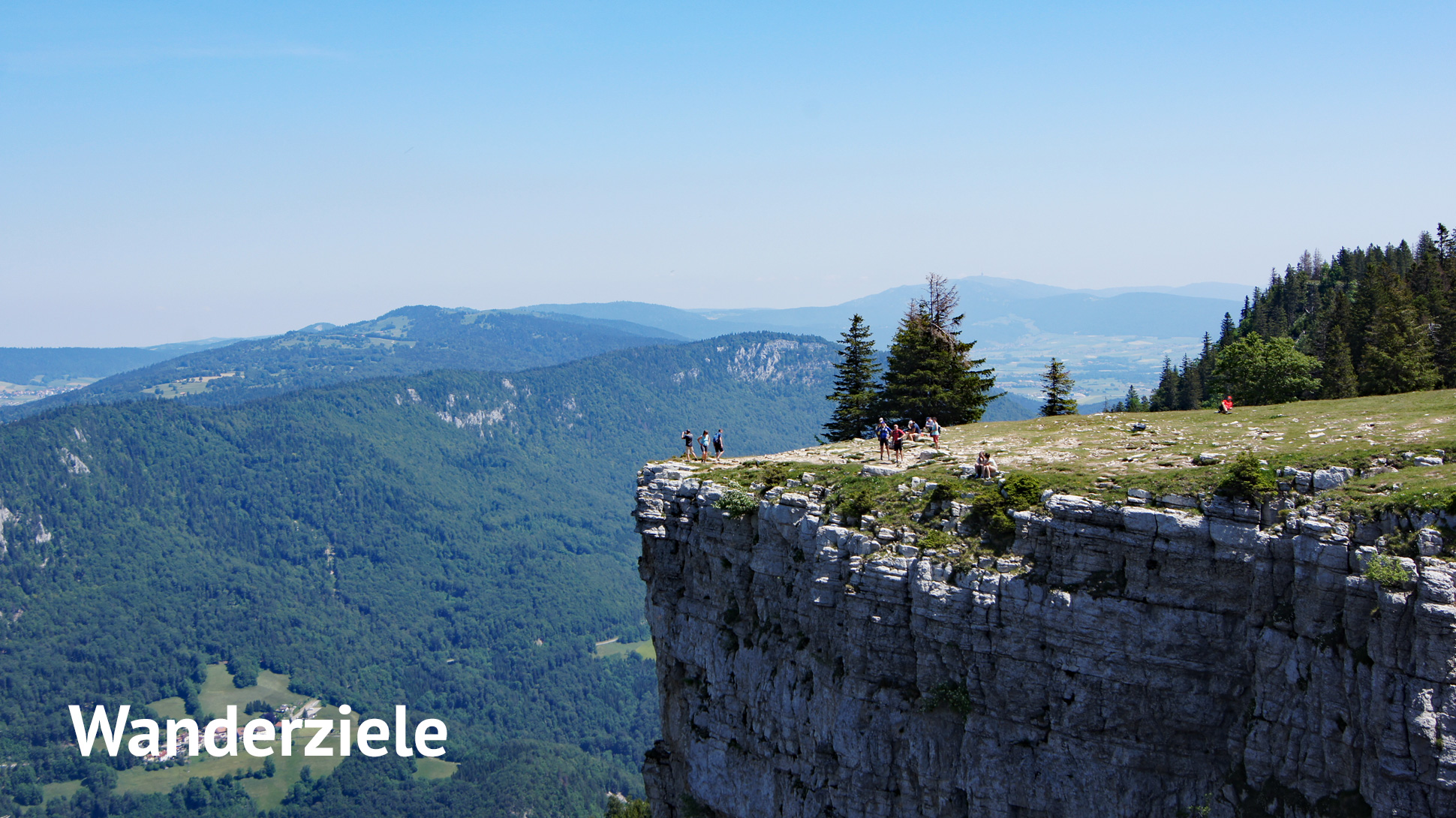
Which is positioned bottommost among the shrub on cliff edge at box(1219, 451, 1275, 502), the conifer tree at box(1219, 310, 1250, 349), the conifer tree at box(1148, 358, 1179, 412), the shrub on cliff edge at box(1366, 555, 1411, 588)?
the conifer tree at box(1148, 358, 1179, 412)

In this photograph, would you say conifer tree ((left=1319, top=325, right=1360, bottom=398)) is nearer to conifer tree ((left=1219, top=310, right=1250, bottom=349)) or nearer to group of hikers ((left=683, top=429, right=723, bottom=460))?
group of hikers ((left=683, top=429, right=723, bottom=460))

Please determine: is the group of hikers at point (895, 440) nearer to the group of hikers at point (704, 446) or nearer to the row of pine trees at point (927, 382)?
the group of hikers at point (704, 446)

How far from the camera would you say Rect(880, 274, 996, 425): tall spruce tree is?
67.0 metres

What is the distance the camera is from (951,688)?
112ft

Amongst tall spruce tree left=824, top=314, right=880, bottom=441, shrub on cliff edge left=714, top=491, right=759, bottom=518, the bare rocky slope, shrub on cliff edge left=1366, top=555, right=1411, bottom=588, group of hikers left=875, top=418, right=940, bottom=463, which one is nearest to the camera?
shrub on cliff edge left=1366, top=555, right=1411, bottom=588

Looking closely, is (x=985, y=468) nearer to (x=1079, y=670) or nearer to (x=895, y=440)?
(x=895, y=440)

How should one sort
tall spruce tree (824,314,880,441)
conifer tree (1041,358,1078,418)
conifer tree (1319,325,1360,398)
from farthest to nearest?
conifer tree (1041,358,1078,418), tall spruce tree (824,314,880,441), conifer tree (1319,325,1360,398)

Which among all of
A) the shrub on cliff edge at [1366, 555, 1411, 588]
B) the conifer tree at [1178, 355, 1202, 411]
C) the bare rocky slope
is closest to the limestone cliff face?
the bare rocky slope

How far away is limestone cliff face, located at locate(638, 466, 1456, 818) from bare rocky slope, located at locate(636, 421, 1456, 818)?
0.22ft

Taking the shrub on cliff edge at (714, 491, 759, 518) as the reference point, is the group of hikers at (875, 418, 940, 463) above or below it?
above

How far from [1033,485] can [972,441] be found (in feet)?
49.0

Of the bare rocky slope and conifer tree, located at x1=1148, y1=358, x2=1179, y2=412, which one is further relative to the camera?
conifer tree, located at x1=1148, y1=358, x2=1179, y2=412

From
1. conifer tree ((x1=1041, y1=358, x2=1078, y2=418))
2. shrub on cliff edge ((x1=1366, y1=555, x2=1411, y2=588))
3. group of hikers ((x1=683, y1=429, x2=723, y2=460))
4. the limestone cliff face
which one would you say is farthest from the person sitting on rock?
conifer tree ((x1=1041, y1=358, x2=1078, y2=418))

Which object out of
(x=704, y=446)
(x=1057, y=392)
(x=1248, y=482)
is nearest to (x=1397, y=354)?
(x=1057, y=392)
